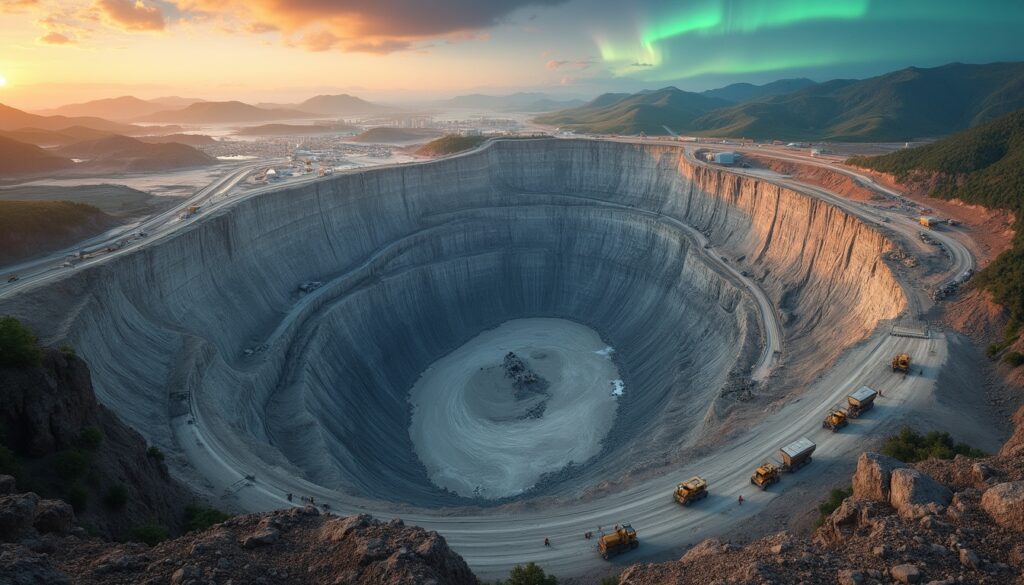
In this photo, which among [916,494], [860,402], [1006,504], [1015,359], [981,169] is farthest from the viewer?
[981,169]

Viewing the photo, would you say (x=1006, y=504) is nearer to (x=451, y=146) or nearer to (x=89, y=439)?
(x=89, y=439)

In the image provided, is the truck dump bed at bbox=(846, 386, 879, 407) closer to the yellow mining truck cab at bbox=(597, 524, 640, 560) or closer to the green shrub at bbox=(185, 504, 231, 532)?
the yellow mining truck cab at bbox=(597, 524, 640, 560)

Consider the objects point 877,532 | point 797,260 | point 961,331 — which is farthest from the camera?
point 797,260

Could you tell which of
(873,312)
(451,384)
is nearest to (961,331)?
(873,312)

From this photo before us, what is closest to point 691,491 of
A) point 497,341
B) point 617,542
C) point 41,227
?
point 617,542

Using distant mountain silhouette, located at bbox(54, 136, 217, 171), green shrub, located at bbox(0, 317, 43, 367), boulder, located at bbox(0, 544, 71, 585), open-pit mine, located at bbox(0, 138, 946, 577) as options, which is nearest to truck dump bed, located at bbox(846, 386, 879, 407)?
open-pit mine, located at bbox(0, 138, 946, 577)

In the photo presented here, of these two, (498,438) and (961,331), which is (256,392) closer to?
(498,438)

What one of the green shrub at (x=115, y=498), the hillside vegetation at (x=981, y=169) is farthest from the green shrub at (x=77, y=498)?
the hillside vegetation at (x=981, y=169)
